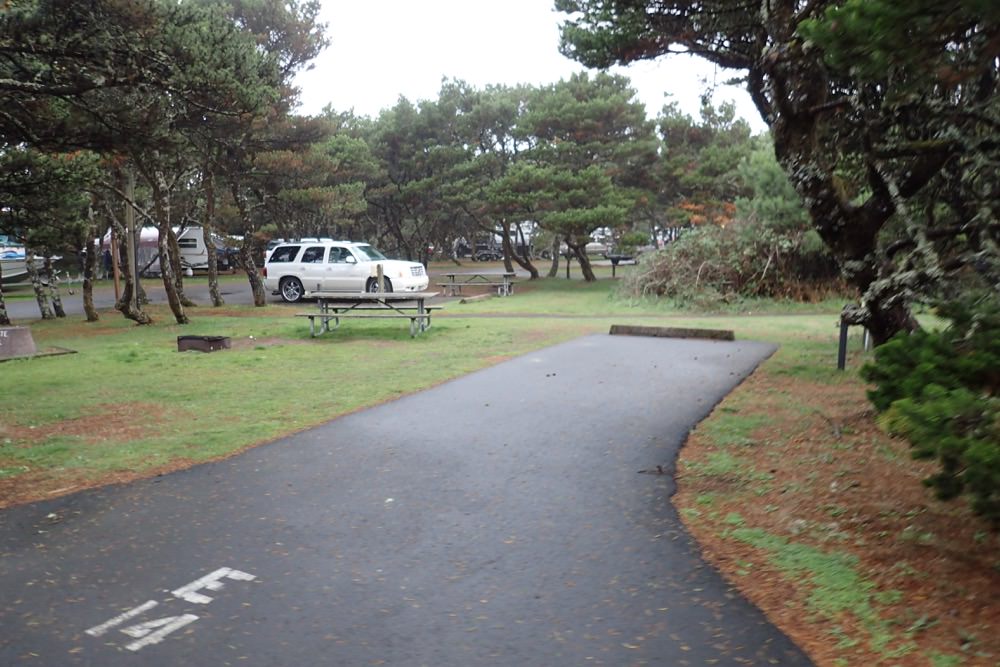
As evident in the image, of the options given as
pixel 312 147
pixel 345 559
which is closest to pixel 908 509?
pixel 345 559

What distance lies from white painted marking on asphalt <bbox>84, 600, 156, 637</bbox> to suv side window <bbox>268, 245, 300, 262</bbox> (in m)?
22.3

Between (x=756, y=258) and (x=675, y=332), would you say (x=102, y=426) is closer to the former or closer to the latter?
(x=675, y=332)

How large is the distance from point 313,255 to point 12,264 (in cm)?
1770

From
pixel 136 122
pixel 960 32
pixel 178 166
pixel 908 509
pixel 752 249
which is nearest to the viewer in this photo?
pixel 960 32

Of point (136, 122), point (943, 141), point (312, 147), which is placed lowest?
point (943, 141)

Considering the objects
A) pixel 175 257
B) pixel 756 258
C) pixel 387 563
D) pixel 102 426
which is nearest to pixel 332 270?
pixel 175 257

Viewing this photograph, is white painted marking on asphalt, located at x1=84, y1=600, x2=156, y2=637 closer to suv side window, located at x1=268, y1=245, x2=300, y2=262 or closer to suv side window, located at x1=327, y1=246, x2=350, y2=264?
suv side window, located at x1=327, y1=246, x2=350, y2=264

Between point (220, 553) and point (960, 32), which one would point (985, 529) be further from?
point (220, 553)

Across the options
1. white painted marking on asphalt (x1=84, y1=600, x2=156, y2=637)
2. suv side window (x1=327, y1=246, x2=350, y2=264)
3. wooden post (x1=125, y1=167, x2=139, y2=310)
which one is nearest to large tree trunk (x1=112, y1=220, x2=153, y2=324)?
wooden post (x1=125, y1=167, x2=139, y2=310)

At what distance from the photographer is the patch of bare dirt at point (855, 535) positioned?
10.3ft

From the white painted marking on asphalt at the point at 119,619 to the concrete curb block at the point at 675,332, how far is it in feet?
36.2

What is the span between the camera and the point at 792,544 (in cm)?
416

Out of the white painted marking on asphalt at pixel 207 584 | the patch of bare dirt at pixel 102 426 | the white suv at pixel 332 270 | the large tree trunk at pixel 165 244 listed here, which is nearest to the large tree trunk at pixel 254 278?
the white suv at pixel 332 270

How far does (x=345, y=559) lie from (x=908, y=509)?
3.22 metres
